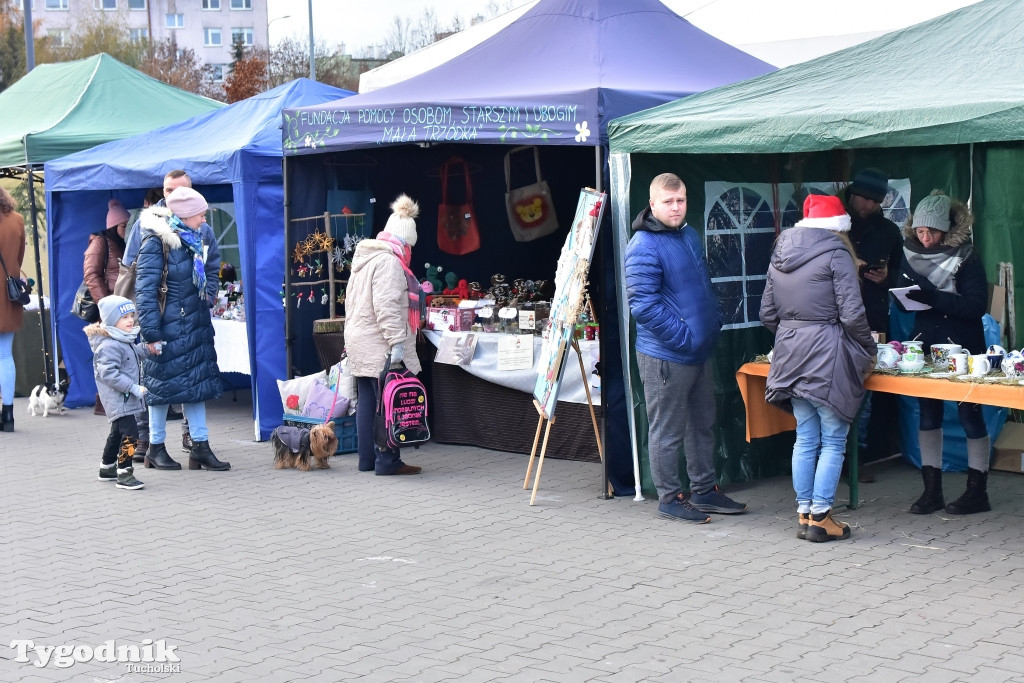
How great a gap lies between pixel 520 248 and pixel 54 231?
172 inches

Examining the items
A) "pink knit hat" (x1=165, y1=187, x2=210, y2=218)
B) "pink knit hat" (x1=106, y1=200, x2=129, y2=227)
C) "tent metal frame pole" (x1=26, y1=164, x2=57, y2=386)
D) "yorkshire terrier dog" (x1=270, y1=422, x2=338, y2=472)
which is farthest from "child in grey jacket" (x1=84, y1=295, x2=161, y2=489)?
"tent metal frame pole" (x1=26, y1=164, x2=57, y2=386)

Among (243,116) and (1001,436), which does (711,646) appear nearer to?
(1001,436)

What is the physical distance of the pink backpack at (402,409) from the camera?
7.66 m

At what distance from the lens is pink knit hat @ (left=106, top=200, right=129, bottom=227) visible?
10281 mm

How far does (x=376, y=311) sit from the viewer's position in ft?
25.2

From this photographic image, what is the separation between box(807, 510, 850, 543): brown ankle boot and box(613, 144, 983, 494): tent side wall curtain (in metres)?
1.03

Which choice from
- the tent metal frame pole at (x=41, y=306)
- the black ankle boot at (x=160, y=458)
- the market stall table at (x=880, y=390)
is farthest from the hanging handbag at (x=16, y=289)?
the market stall table at (x=880, y=390)

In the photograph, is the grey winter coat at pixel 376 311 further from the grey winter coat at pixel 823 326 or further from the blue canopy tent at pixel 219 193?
the grey winter coat at pixel 823 326

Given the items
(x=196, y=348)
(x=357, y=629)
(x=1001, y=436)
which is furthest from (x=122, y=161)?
(x=1001, y=436)

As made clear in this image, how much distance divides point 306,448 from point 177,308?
4.09 feet

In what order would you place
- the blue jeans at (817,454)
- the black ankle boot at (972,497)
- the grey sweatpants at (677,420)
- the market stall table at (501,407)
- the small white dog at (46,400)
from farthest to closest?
1. the small white dog at (46,400)
2. the market stall table at (501,407)
3. the black ankle boot at (972,497)
4. the grey sweatpants at (677,420)
5. the blue jeans at (817,454)

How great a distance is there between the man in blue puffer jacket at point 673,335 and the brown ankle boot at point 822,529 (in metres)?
0.62

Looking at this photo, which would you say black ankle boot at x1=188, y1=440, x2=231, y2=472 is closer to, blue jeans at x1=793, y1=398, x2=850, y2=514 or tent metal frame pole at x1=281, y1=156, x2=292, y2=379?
tent metal frame pole at x1=281, y1=156, x2=292, y2=379

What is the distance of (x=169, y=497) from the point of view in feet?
24.2
